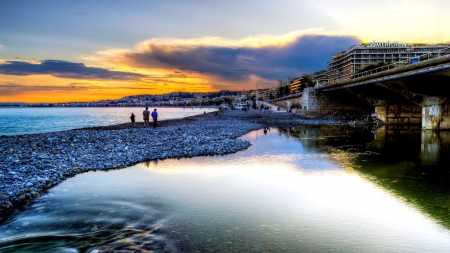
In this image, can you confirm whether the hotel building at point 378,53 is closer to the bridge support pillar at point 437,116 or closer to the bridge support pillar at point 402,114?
the bridge support pillar at point 402,114

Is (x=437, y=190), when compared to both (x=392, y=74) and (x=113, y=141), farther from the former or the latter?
(x=392, y=74)

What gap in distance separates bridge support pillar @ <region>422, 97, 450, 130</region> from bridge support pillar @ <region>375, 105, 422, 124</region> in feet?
56.6

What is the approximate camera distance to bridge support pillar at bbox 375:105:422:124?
6325 centimetres

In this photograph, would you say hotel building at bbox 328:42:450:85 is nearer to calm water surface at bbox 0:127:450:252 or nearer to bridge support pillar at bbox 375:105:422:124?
bridge support pillar at bbox 375:105:422:124

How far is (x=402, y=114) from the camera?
63.5 meters

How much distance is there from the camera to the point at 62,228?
30.8 feet

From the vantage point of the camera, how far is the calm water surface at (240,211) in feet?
27.9

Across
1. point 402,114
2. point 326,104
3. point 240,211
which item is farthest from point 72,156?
point 326,104

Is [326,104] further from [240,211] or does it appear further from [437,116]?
[240,211]

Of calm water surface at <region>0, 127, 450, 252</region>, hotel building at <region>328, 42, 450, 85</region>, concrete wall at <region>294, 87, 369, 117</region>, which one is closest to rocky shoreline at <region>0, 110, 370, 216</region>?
calm water surface at <region>0, 127, 450, 252</region>

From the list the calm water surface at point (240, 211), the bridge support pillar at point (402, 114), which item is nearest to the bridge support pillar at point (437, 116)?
the bridge support pillar at point (402, 114)

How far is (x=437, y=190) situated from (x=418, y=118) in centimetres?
5710

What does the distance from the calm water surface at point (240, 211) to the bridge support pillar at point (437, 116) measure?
30.8 m

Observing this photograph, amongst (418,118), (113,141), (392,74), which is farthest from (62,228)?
(418,118)
